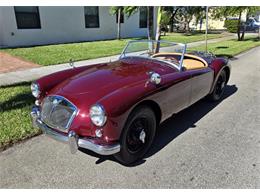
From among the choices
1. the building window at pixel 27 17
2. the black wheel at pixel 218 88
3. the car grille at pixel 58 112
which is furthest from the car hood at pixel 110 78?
the building window at pixel 27 17

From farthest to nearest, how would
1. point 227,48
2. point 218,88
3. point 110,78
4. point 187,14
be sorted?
point 187,14 < point 227,48 < point 218,88 < point 110,78

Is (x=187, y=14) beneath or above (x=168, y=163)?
above

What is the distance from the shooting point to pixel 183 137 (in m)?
3.70

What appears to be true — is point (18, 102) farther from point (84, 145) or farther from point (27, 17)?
point (27, 17)

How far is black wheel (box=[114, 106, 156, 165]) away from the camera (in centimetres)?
285

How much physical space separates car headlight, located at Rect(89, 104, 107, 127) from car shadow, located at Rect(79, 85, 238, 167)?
29.7 inches

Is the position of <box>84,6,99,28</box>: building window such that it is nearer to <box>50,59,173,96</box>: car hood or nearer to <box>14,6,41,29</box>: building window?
<box>14,6,41,29</box>: building window

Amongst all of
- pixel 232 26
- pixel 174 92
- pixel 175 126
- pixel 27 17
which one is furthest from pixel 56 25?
pixel 232 26

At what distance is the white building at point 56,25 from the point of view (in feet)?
43.0

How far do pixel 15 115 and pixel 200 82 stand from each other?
3.26m

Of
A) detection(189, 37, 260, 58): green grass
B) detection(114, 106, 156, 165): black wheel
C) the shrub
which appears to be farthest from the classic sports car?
the shrub

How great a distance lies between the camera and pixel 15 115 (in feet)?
13.9

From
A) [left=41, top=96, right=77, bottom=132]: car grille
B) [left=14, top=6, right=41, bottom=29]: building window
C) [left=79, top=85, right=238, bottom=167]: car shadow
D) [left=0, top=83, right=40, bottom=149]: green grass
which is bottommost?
[left=79, top=85, right=238, bottom=167]: car shadow
